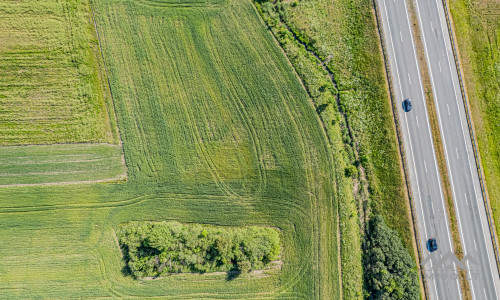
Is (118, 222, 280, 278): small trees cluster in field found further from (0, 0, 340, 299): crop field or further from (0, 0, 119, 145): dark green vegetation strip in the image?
(0, 0, 119, 145): dark green vegetation strip

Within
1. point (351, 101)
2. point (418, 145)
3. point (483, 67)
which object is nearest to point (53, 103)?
point (351, 101)

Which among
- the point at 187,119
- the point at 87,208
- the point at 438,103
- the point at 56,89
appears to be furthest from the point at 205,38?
the point at 438,103

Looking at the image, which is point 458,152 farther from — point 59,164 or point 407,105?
point 59,164

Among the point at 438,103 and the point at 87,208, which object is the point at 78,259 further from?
the point at 438,103

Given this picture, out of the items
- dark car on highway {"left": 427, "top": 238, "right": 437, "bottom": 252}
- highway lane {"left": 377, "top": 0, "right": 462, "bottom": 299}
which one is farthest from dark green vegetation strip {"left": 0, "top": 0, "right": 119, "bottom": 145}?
dark car on highway {"left": 427, "top": 238, "right": 437, "bottom": 252}

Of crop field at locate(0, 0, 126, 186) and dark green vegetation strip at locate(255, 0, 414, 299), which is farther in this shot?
crop field at locate(0, 0, 126, 186)

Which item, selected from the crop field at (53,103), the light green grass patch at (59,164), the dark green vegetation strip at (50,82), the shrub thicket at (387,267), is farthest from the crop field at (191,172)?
the shrub thicket at (387,267)
